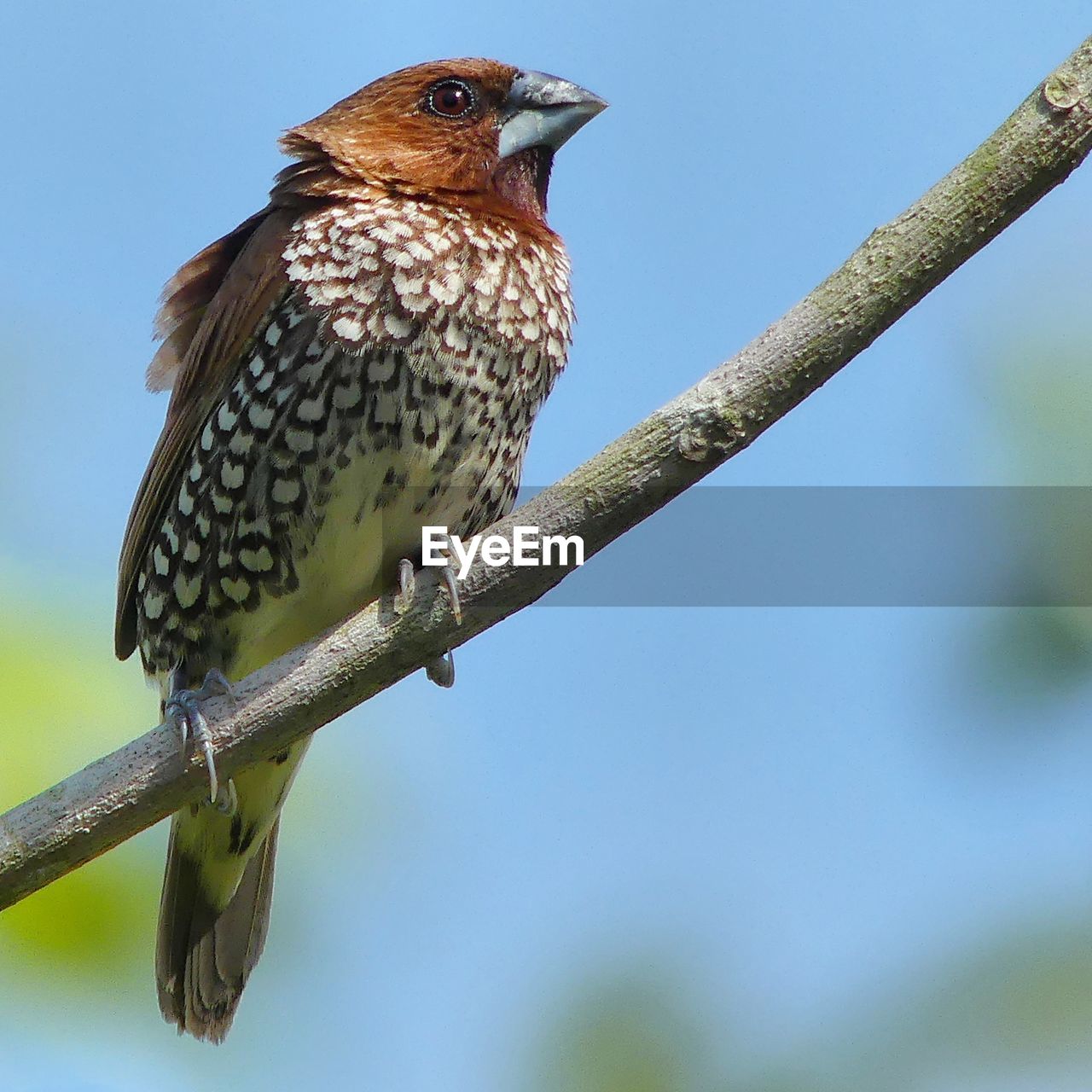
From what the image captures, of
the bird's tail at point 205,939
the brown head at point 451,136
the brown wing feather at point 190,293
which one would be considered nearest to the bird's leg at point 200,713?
the bird's tail at point 205,939

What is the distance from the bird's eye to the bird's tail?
6.74ft

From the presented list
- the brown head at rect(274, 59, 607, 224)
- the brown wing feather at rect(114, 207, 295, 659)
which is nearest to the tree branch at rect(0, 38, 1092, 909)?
the brown wing feather at rect(114, 207, 295, 659)

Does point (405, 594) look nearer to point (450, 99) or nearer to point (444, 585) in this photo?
point (444, 585)

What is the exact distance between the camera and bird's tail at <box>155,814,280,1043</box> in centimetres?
432

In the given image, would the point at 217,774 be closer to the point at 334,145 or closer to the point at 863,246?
the point at 863,246

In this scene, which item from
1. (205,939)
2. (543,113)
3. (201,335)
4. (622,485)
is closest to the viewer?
(622,485)

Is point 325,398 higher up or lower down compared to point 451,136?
lower down

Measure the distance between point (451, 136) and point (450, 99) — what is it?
0.14 m

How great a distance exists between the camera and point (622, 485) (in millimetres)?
3070

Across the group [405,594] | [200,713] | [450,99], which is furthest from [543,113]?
[200,713]

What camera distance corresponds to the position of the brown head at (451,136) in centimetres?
A: 449

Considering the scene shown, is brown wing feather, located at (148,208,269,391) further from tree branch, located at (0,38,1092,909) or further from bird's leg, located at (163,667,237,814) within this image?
tree branch, located at (0,38,1092,909)

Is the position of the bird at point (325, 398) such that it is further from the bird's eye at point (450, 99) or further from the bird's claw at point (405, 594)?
the bird's claw at point (405, 594)

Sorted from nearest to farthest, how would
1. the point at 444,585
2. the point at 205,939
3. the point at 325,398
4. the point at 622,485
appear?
the point at 622,485 < the point at 444,585 < the point at 325,398 < the point at 205,939
